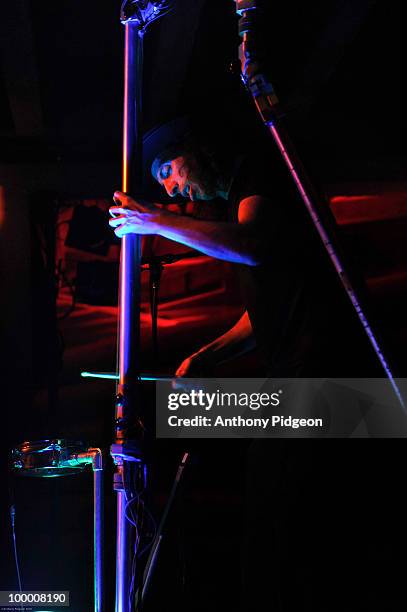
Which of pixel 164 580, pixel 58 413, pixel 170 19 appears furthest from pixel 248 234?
pixel 58 413

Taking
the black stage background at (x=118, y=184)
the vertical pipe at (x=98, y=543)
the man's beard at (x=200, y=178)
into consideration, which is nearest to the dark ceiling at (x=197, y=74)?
the black stage background at (x=118, y=184)

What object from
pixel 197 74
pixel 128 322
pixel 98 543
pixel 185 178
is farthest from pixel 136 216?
pixel 197 74

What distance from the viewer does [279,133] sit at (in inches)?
47.3

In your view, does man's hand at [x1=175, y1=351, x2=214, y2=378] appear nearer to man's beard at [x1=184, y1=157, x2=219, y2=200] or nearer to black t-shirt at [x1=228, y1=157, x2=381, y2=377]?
black t-shirt at [x1=228, y1=157, x2=381, y2=377]

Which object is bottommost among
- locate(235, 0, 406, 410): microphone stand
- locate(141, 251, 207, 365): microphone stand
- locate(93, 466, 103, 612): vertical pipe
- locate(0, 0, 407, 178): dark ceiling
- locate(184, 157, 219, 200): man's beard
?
locate(93, 466, 103, 612): vertical pipe

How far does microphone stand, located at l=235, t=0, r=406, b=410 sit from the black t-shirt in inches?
16.6

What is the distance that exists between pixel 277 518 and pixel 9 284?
309 cm

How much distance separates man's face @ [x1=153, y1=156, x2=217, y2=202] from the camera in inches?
76.8

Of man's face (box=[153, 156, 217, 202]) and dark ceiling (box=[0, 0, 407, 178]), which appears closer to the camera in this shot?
man's face (box=[153, 156, 217, 202])

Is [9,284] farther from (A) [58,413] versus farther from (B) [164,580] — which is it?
(B) [164,580]

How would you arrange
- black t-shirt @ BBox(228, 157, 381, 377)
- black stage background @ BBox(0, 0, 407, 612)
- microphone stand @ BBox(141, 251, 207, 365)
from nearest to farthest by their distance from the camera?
black t-shirt @ BBox(228, 157, 381, 377) < black stage background @ BBox(0, 0, 407, 612) < microphone stand @ BBox(141, 251, 207, 365)

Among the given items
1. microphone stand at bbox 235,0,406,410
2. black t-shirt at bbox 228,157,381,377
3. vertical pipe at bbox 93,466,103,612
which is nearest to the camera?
microphone stand at bbox 235,0,406,410

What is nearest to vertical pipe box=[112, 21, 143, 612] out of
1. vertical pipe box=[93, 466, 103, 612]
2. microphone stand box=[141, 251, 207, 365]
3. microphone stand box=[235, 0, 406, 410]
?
vertical pipe box=[93, 466, 103, 612]

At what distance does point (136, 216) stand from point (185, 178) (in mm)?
416
